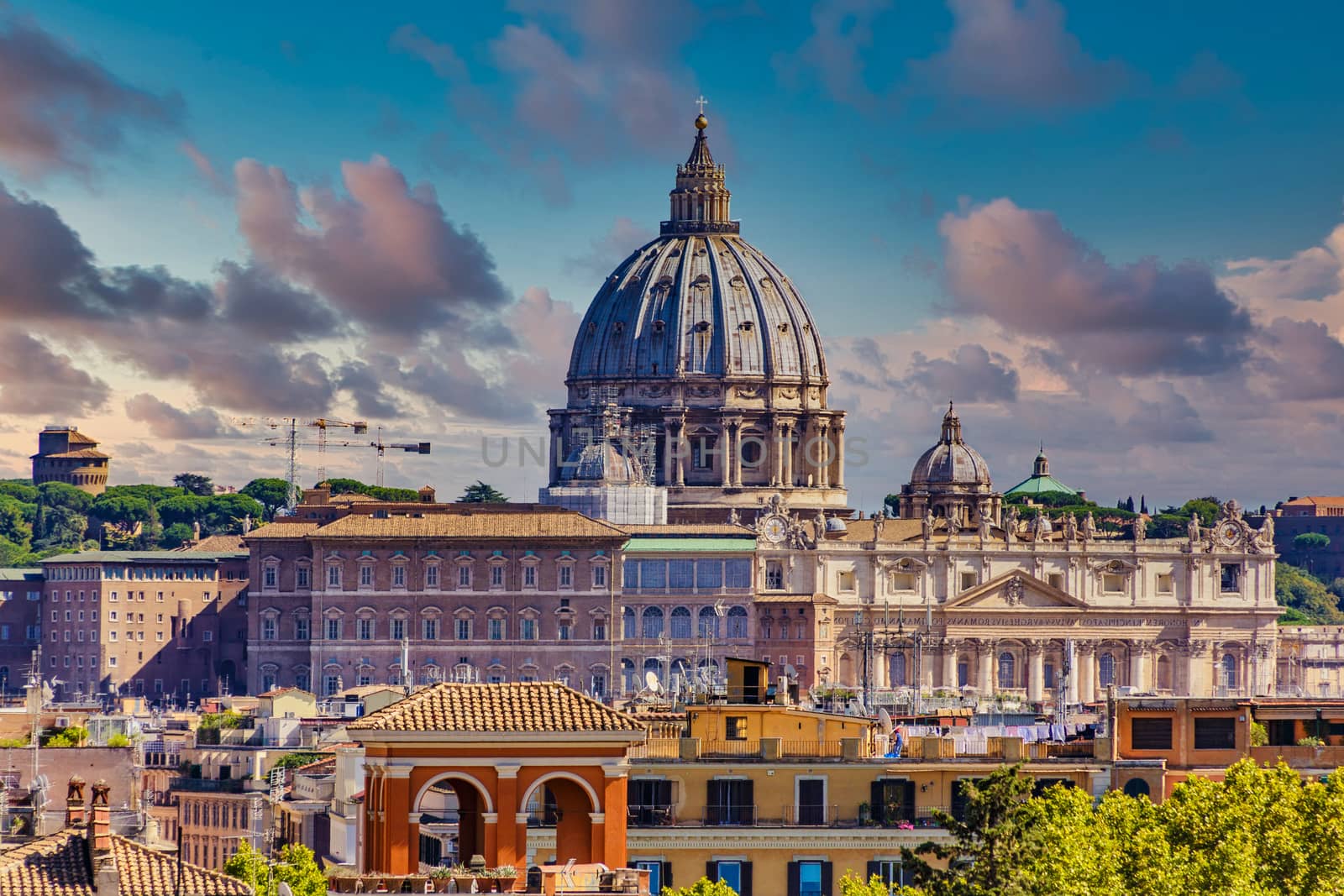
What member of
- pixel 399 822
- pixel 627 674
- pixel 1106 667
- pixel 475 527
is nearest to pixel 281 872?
pixel 399 822

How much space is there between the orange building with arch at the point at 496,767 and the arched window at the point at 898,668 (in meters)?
119

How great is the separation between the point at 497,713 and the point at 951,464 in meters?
142

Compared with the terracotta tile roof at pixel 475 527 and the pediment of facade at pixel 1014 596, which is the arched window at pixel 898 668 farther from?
the terracotta tile roof at pixel 475 527

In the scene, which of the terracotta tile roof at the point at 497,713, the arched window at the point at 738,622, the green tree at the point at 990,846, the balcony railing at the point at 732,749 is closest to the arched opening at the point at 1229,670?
the arched window at the point at 738,622

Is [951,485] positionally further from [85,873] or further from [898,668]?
[85,873]

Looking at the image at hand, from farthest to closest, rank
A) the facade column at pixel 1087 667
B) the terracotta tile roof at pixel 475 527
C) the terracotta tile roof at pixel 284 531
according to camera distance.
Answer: the facade column at pixel 1087 667 < the terracotta tile roof at pixel 284 531 < the terracotta tile roof at pixel 475 527

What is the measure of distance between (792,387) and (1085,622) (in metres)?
35.1

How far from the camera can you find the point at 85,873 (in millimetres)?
40812

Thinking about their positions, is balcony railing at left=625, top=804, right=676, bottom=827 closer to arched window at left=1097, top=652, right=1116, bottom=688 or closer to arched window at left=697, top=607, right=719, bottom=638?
arched window at left=697, top=607, right=719, bottom=638

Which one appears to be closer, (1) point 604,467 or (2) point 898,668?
(2) point 898,668

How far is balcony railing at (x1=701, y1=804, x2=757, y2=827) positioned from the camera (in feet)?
180

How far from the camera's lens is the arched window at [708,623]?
516 feet

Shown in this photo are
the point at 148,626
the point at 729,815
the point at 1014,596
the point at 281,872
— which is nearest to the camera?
the point at 281,872

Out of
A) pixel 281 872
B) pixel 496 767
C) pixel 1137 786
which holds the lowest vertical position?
pixel 281 872
